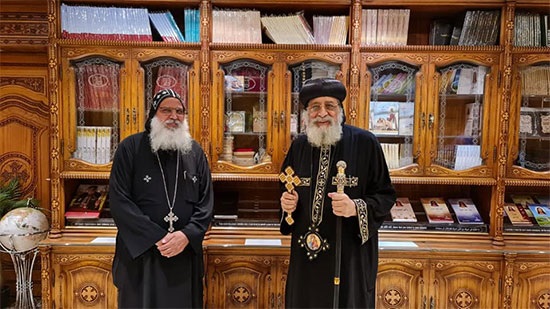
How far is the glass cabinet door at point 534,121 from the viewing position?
269cm

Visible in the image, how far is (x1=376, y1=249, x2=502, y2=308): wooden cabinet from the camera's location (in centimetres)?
260

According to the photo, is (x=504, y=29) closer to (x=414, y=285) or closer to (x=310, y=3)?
(x=310, y=3)

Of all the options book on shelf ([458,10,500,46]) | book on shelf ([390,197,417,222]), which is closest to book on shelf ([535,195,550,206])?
book on shelf ([390,197,417,222])

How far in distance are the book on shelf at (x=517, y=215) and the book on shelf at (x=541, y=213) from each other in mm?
58

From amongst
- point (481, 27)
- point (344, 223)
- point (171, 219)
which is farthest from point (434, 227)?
point (171, 219)

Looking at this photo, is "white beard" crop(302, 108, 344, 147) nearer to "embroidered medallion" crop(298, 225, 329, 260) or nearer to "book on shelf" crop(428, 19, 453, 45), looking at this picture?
"embroidered medallion" crop(298, 225, 329, 260)

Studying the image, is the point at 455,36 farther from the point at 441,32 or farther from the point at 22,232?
the point at 22,232

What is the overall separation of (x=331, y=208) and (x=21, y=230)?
2.11 m

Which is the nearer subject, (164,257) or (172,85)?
(164,257)

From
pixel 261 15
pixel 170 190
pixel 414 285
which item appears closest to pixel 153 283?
pixel 170 190

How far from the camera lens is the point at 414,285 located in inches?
103

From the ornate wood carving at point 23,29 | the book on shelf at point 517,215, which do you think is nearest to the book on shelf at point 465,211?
the book on shelf at point 517,215

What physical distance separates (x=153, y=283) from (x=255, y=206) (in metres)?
1.07

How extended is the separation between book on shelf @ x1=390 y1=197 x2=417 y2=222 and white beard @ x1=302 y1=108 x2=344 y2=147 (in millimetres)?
1053
